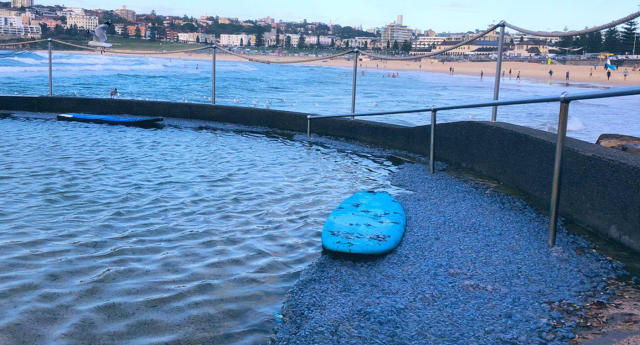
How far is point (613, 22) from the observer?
5.57 metres

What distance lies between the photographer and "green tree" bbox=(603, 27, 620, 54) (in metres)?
103

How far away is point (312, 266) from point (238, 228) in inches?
45.1

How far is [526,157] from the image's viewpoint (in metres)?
6.04

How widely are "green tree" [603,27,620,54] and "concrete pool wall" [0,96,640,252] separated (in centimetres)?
10705

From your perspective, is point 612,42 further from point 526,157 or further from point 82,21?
point 82,21

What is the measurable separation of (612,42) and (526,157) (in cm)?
11519

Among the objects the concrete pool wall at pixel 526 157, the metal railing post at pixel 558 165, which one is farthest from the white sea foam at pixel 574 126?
the metal railing post at pixel 558 165

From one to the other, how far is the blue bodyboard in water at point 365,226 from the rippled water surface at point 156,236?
0.68 feet

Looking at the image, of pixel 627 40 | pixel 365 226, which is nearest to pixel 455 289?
pixel 365 226

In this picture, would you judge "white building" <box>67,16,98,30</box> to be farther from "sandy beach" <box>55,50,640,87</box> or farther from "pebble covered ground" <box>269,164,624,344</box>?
"pebble covered ground" <box>269,164,624,344</box>

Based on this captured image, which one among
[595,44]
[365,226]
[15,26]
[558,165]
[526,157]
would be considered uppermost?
[15,26]

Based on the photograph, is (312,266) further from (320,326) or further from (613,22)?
(613,22)

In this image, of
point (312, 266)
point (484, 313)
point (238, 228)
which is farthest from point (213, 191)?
point (484, 313)

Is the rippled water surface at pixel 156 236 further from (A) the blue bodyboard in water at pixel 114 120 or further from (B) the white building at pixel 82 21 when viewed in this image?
(B) the white building at pixel 82 21
